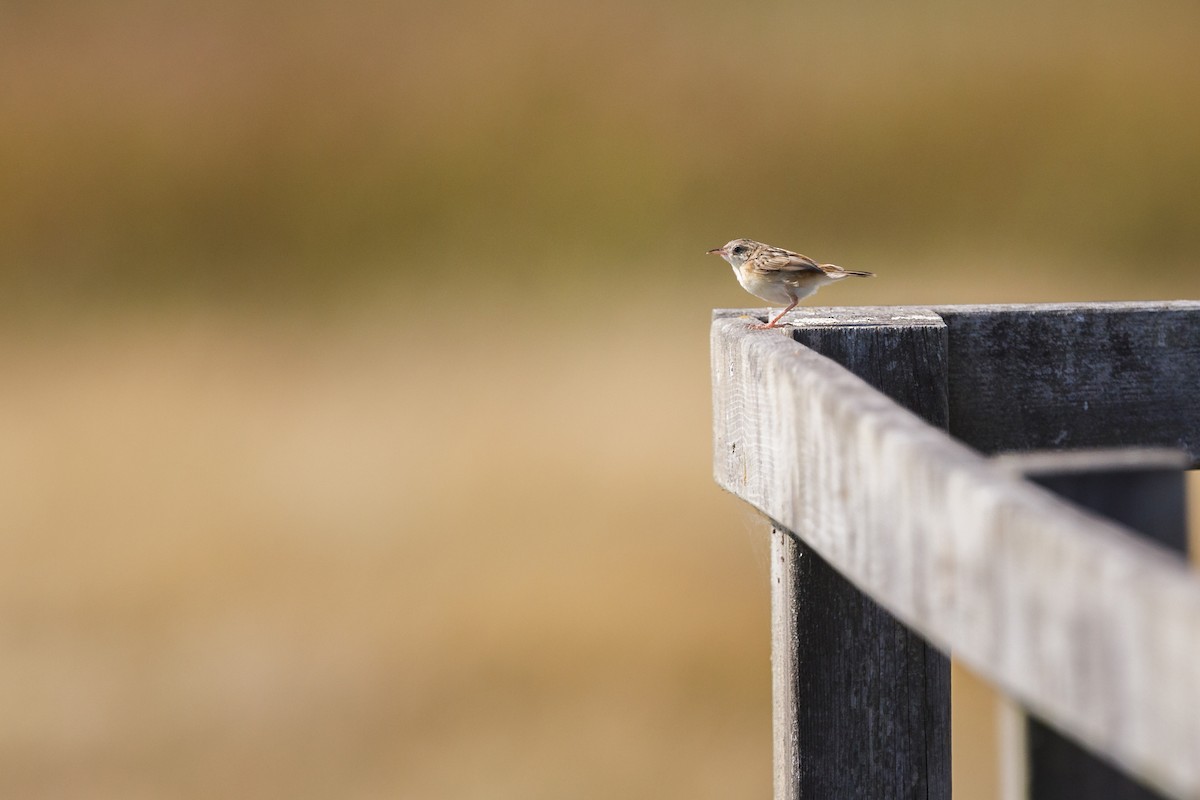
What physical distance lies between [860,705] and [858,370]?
0.54 m

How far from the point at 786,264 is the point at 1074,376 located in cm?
289

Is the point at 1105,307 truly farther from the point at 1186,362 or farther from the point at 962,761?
the point at 962,761

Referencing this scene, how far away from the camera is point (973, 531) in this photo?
1.13 metres

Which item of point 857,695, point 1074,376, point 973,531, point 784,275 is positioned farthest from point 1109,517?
point 784,275

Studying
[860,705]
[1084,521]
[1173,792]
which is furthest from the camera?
[860,705]

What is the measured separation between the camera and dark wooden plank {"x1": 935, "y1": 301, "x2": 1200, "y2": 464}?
94.5 inches

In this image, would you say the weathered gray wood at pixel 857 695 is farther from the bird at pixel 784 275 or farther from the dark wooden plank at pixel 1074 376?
the bird at pixel 784 275

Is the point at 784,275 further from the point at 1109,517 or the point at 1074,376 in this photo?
the point at 1109,517

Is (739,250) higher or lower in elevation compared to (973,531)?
higher

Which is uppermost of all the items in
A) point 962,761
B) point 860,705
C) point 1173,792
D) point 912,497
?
point 912,497

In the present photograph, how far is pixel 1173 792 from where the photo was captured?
86 centimetres

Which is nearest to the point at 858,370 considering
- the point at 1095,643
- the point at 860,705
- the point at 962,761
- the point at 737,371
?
the point at 737,371

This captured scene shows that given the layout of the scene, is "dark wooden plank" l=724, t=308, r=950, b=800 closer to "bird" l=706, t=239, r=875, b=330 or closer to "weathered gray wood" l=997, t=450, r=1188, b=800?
"weathered gray wood" l=997, t=450, r=1188, b=800

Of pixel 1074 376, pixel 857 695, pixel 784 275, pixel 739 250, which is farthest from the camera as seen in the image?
pixel 739 250
